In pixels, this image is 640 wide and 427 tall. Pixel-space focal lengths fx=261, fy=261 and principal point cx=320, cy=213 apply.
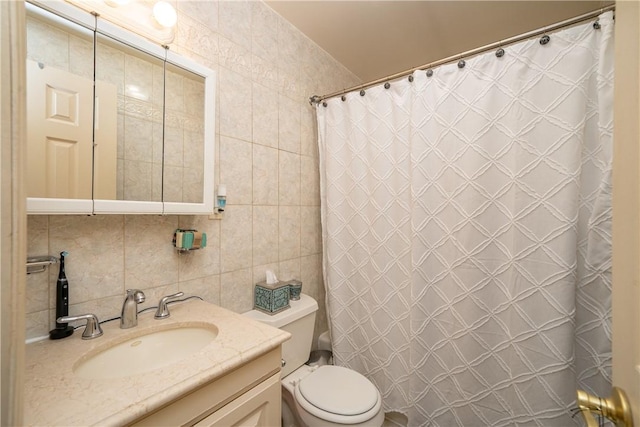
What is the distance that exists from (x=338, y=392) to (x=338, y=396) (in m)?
0.03

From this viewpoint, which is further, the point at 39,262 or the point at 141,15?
the point at 141,15

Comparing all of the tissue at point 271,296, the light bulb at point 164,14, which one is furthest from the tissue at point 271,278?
the light bulb at point 164,14

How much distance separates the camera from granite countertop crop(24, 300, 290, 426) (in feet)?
1.75

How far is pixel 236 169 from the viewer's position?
1.32m

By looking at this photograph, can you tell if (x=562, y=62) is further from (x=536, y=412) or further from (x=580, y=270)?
(x=536, y=412)

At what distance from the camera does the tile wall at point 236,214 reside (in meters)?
0.88

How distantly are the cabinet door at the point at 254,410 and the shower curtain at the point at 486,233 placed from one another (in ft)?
2.56

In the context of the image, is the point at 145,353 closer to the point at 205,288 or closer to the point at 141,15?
the point at 205,288

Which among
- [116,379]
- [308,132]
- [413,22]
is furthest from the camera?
[308,132]

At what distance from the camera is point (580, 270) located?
1.05 m

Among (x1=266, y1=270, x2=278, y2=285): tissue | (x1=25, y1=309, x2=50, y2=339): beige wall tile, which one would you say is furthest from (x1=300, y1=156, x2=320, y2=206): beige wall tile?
(x1=25, y1=309, x2=50, y2=339): beige wall tile

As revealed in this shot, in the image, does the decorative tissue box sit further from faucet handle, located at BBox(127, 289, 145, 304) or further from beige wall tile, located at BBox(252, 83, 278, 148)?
beige wall tile, located at BBox(252, 83, 278, 148)

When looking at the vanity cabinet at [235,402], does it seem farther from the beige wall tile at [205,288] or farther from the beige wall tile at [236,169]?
the beige wall tile at [236,169]

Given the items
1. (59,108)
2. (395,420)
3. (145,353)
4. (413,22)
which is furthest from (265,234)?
(413,22)
